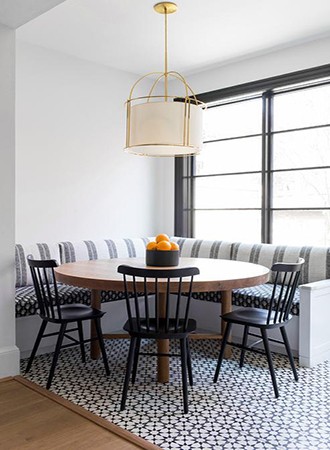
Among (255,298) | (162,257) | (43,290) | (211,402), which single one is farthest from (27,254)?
(211,402)

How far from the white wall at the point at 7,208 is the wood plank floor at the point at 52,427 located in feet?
1.42

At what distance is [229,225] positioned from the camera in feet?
16.1

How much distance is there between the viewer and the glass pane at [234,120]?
469cm

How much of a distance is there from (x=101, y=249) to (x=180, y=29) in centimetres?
214

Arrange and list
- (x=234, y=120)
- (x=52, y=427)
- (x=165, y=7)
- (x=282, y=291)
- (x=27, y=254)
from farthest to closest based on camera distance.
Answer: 1. (x=234, y=120)
2. (x=27, y=254)
3. (x=165, y=7)
4. (x=282, y=291)
5. (x=52, y=427)

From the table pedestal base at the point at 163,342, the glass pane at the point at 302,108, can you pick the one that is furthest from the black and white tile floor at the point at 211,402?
the glass pane at the point at 302,108

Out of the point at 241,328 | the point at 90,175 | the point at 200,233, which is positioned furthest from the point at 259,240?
the point at 90,175

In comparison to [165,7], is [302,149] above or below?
below

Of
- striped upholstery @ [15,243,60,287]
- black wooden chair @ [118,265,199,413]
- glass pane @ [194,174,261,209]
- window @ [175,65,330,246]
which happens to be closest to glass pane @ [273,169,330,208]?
window @ [175,65,330,246]

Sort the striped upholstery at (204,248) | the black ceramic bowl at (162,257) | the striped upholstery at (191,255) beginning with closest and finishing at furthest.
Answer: the black ceramic bowl at (162,257), the striped upholstery at (191,255), the striped upholstery at (204,248)

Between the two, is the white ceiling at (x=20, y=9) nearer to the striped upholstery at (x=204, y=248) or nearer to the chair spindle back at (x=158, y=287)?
the chair spindle back at (x=158, y=287)

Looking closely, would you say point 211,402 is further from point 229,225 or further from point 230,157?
point 230,157

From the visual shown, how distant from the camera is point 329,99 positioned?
13.6 ft

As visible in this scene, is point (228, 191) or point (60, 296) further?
point (228, 191)
